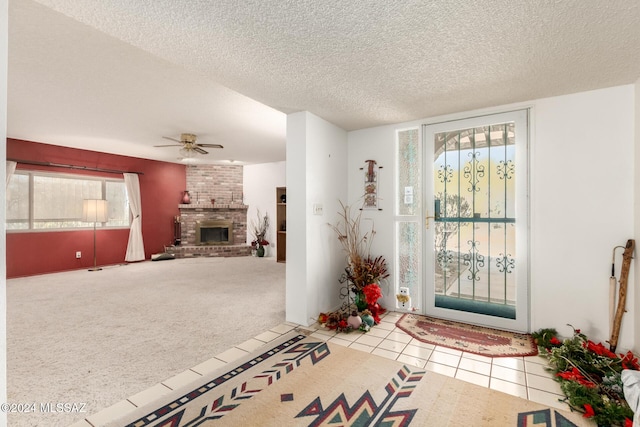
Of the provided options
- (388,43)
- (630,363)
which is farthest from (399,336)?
Answer: (388,43)

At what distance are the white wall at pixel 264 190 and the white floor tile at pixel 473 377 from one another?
606 centimetres

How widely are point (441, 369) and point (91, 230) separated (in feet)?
23.4

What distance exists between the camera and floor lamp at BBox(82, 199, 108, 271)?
233 inches

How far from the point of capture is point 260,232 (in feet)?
26.7

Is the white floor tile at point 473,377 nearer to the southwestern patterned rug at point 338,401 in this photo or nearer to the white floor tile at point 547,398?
the southwestern patterned rug at point 338,401

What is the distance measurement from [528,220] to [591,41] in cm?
162

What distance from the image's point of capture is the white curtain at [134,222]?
674 cm

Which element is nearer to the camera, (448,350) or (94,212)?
(448,350)

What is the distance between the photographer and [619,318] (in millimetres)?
2373

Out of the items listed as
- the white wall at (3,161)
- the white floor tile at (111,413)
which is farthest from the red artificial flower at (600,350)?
the white wall at (3,161)

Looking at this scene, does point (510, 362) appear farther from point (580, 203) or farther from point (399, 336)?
point (580, 203)

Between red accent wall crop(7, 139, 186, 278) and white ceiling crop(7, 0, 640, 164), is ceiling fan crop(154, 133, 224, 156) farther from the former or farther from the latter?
red accent wall crop(7, 139, 186, 278)

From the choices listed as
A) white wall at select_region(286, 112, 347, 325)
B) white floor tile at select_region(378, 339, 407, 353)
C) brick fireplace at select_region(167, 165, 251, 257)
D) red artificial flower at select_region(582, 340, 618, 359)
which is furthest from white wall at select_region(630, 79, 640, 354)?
brick fireplace at select_region(167, 165, 251, 257)

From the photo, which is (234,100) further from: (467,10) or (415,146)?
(467,10)
